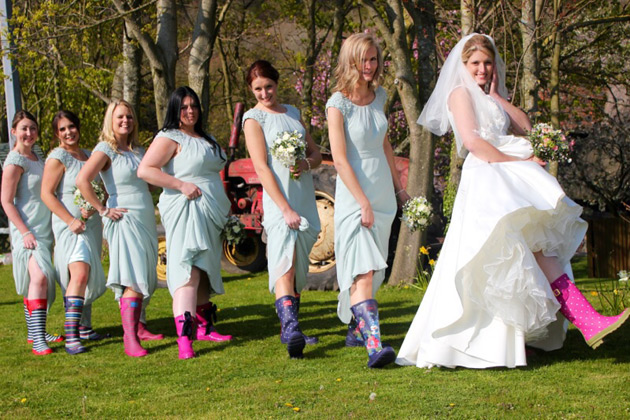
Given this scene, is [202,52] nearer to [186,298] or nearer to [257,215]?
[257,215]

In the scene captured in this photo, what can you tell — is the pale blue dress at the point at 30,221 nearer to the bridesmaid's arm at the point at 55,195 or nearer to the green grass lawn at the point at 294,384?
the bridesmaid's arm at the point at 55,195

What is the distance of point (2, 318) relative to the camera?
26.4 feet

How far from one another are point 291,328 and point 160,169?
1.59 metres

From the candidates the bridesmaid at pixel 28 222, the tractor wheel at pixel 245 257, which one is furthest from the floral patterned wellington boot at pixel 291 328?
the tractor wheel at pixel 245 257

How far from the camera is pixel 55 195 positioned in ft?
21.0

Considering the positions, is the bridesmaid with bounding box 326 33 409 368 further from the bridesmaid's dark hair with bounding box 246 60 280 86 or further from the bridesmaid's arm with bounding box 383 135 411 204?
the bridesmaid's dark hair with bounding box 246 60 280 86

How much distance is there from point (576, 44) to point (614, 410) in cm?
1004

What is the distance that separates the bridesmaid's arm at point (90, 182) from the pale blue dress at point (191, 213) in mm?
419

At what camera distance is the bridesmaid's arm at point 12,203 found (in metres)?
6.35

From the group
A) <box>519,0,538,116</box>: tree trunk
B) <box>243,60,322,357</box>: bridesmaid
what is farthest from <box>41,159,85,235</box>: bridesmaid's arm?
<box>519,0,538,116</box>: tree trunk

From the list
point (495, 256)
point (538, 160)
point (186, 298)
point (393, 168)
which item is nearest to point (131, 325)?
point (186, 298)

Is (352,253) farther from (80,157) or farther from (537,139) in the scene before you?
(80,157)

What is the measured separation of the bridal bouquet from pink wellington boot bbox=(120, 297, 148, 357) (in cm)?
319

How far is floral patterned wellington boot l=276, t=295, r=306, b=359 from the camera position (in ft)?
17.2
